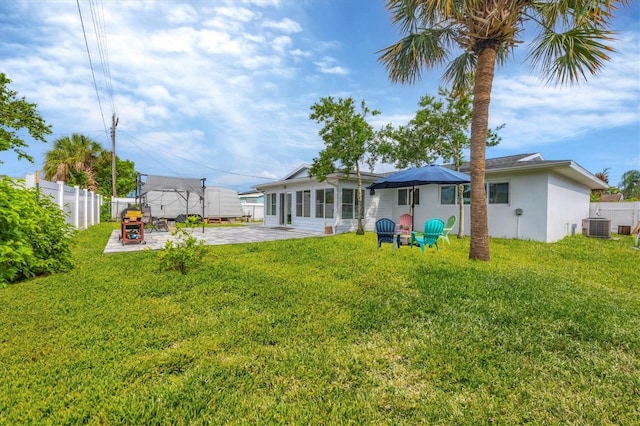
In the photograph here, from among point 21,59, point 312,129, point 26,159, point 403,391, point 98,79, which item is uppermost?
point 98,79

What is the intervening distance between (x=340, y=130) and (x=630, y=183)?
49031mm

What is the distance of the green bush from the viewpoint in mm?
4449

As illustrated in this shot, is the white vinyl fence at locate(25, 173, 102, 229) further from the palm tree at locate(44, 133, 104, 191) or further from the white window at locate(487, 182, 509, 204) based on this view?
the white window at locate(487, 182, 509, 204)

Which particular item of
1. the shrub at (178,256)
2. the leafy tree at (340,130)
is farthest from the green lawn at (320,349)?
the leafy tree at (340,130)

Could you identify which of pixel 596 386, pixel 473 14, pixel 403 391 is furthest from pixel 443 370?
pixel 473 14

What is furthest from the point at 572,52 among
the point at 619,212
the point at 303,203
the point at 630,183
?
the point at 630,183

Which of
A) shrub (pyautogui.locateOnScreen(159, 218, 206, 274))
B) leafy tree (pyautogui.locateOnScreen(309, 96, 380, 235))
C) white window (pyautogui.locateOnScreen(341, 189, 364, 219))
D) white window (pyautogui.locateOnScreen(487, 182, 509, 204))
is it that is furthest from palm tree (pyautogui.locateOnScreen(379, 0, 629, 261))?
white window (pyautogui.locateOnScreen(341, 189, 364, 219))

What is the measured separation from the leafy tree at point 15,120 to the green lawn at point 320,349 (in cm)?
1058

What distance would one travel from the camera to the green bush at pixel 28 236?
14.6ft

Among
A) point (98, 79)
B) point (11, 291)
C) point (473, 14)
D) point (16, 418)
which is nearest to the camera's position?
point (16, 418)

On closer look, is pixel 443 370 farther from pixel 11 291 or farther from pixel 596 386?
pixel 11 291

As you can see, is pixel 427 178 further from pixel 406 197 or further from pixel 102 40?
pixel 102 40

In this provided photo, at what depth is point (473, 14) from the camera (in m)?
6.20

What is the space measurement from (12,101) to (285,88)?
35.2 ft
